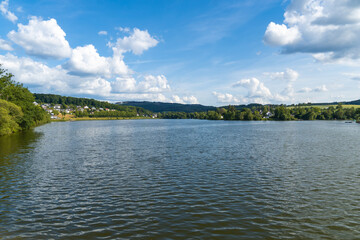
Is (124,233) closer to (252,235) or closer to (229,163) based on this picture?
(252,235)

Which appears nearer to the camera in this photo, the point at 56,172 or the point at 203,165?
the point at 56,172

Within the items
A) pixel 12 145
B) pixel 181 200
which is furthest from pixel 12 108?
pixel 181 200

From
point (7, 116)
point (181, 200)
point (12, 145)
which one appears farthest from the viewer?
point (7, 116)

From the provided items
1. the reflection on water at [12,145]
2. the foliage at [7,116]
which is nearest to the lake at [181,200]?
the reflection on water at [12,145]

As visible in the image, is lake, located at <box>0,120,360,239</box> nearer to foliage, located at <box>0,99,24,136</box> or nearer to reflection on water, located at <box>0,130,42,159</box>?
reflection on water, located at <box>0,130,42,159</box>

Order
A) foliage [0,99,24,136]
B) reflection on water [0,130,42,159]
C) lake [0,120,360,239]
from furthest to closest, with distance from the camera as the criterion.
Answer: foliage [0,99,24,136] < reflection on water [0,130,42,159] < lake [0,120,360,239]

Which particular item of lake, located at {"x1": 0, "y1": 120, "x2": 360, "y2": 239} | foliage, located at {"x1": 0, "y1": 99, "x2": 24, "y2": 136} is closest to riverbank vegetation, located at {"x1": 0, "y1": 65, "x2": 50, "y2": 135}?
foliage, located at {"x1": 0, "y1": 99, "x2": 24, "y2": 136}

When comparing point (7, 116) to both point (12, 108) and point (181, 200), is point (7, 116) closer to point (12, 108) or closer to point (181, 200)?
point (12, 108)

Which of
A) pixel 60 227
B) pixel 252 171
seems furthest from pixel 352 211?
pixel 60 227

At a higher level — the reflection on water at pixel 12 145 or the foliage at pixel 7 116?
the foliage at pixel 7 116

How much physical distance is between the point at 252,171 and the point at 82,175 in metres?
21.5

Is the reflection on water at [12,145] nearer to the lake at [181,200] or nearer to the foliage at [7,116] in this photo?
the foliage at [7,116]

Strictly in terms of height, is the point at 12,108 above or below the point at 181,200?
above

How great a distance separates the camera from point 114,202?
19.0m
